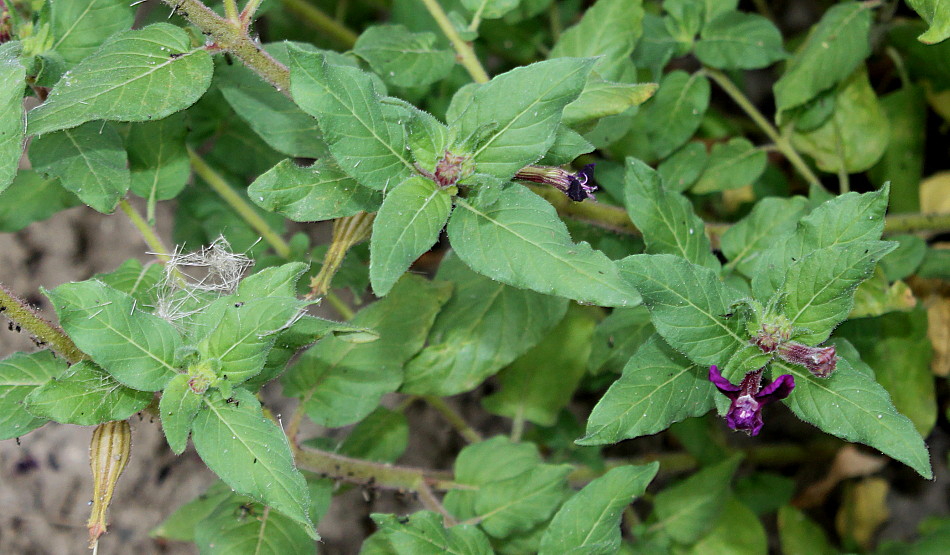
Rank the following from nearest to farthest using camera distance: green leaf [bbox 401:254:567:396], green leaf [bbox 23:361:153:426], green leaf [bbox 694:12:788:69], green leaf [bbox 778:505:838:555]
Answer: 1. green leaf [bbox 23:361:153:426]
2. green leaf [bbox 401:254:567:396]
3. green leaf [bbox 694:12:788:69]
4. green leaf [bbox 778:505:838:555]

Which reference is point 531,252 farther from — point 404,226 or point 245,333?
point 245,333

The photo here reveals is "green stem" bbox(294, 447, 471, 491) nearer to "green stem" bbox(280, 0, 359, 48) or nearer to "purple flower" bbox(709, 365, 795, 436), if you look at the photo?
"purple flower" bbox(709, 365, 795, 436)

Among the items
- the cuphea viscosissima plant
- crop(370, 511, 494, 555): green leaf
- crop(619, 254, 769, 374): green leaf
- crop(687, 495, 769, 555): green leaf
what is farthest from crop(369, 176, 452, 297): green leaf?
crop(687, 495, 769, 555): green leaf

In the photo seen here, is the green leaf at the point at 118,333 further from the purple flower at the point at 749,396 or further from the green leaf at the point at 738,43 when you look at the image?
the green leaf at the point at 738,43

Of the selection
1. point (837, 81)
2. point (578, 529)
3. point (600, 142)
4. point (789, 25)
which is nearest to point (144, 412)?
point (578, 529)

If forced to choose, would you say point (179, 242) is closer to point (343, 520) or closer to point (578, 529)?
point (343, 520)

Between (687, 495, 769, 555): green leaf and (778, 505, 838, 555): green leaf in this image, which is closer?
(687, 495, 769, 555): green leaf
